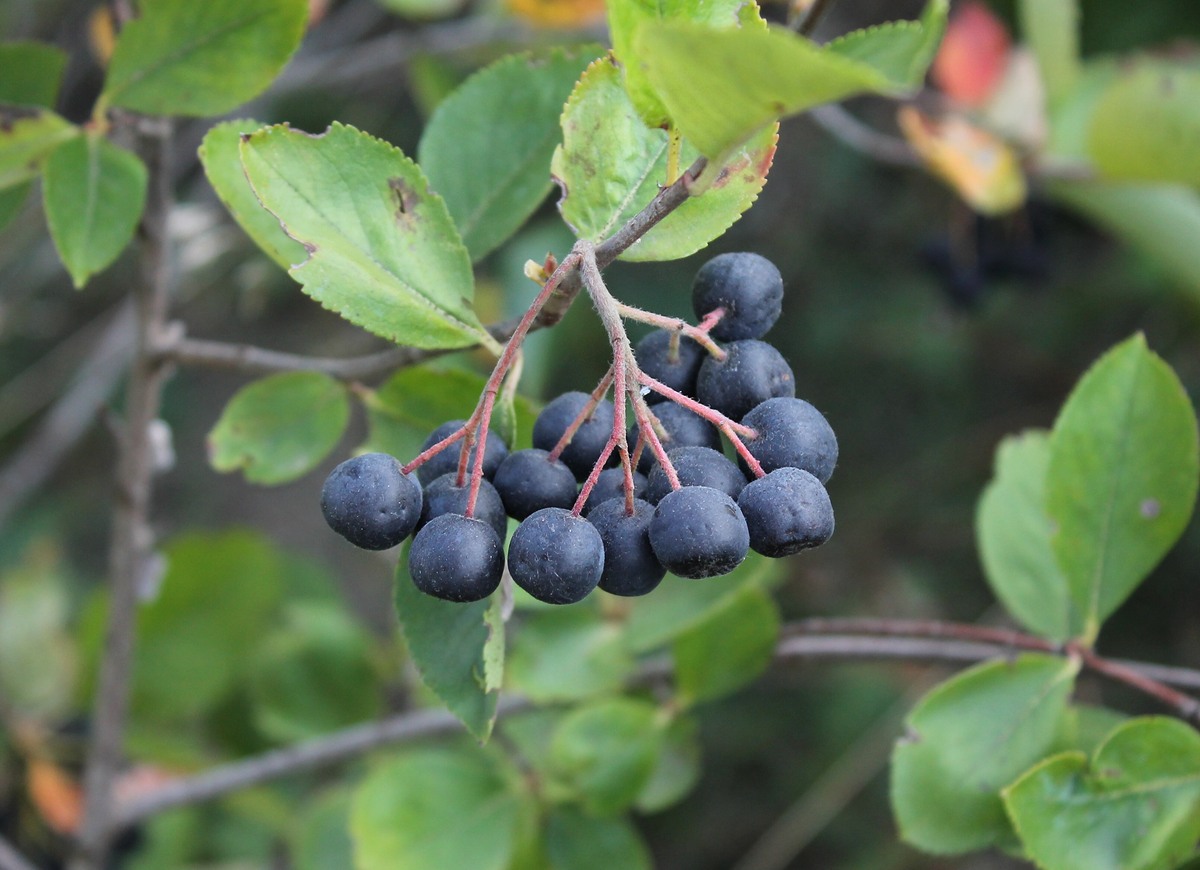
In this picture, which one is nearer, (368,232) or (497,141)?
(368,232)

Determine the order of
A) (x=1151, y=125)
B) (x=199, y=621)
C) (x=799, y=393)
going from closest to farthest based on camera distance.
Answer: (x=1151, y=125), (x=199, y=621), (x=799, y=393)

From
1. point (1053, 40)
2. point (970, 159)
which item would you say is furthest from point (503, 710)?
point (1053, 40)

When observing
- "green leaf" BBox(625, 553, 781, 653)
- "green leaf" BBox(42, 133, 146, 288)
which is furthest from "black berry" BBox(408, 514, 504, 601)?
"green leaf" BBox(42, 133, 146, 288)

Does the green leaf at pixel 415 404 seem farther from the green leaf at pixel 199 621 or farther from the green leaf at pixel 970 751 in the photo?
the green leaf at pixel 199 621

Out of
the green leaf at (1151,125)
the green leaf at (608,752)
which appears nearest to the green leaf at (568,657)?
the green leaf at (608,752)

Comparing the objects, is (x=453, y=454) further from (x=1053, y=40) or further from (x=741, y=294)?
(x=1053, y=40)
